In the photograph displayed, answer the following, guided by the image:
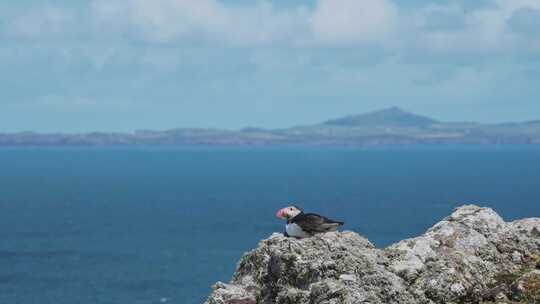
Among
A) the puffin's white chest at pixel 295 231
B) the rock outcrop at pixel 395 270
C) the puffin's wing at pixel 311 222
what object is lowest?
the rock outcrop at pixel 395 270

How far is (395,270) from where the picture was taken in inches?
659

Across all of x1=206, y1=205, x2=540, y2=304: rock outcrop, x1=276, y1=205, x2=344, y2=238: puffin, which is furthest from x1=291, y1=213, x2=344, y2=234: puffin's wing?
x1=206, y1=205, x2=540, y2=304: rock outcrop

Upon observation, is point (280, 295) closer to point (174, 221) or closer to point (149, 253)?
point (149, 253)

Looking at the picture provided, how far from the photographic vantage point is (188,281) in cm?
11162

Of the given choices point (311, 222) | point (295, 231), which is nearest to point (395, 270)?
point (311, 222)

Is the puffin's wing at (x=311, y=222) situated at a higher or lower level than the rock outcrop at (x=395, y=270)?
higher

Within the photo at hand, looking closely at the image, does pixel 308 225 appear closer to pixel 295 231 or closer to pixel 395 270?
pixel 295 231

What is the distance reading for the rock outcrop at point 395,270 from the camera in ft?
52.0

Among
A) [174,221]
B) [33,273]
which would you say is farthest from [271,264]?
[174,221]

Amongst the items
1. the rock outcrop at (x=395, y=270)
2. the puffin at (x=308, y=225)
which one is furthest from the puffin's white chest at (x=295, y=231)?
the rock outcrop at (x=395, y=270)

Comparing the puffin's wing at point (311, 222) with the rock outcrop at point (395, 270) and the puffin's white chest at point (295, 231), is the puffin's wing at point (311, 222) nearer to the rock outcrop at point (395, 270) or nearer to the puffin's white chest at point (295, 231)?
the puffin's white chest at point (295, 231)

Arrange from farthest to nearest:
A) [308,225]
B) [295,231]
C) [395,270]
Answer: [295,231] < [308,225] < [395,270]

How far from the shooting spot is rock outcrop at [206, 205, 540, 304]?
15836 mm

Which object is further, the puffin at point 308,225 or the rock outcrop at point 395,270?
the puffin at point 308,225
